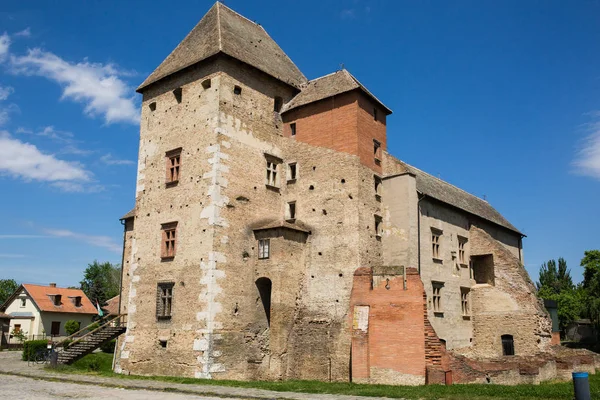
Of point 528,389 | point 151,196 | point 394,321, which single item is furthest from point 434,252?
point 151,196

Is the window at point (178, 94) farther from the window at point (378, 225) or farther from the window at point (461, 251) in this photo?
the window at point (461, 251)

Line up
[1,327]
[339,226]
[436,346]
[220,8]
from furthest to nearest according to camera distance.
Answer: [1,327], [220,8], [339,226], [436,346]

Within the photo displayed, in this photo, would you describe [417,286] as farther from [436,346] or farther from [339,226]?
[339,226]

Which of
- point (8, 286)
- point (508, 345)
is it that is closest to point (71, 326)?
point (508, 345)

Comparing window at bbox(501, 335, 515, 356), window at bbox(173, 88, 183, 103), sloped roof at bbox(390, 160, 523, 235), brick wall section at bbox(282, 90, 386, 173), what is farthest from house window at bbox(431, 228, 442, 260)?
window at bbox(173, 88, 183, 103)

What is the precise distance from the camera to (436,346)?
73.4ft

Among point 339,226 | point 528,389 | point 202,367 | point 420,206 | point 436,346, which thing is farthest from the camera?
point 420,206

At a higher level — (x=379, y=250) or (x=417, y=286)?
(x=379, y=250)

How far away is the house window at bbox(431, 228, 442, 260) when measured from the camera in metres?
29.9

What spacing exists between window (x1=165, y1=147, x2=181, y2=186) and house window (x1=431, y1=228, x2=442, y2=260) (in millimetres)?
14347

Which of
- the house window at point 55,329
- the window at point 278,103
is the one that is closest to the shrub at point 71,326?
the house window at point 55,329

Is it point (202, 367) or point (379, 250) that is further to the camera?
point (379, 250)

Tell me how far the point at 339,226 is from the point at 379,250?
250cm

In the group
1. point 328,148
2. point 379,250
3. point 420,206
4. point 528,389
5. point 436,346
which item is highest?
point 328,148
